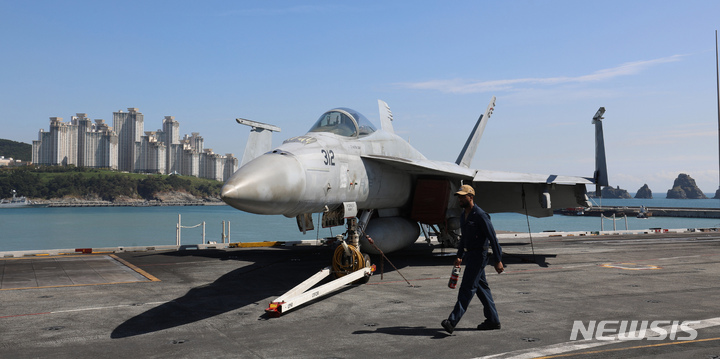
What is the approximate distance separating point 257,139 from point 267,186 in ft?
14.8

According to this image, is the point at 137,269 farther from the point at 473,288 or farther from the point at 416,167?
the point at 473,288

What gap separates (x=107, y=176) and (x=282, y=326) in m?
213

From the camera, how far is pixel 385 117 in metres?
16.5

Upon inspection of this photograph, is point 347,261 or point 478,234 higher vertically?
point 478,234

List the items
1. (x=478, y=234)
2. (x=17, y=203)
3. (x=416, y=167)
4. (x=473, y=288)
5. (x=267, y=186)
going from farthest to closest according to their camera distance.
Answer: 1. (x=17, y=203)
2. (x=416, y=167)
3. (x=267, y=186)
4. (x=478, y=234)
5. (x=473, y=288)

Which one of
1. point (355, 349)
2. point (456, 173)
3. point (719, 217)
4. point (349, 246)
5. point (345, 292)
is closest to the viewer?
point (355, 349)

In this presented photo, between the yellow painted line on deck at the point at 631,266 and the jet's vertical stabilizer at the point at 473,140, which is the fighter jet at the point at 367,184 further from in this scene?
the jet's vertical stabilizer at the point at 473,140

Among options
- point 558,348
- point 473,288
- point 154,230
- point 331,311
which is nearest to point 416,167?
point 331,311

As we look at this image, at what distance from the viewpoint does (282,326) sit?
6656 millimetres

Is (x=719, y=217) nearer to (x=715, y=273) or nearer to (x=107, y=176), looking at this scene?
(x=715, y=273)

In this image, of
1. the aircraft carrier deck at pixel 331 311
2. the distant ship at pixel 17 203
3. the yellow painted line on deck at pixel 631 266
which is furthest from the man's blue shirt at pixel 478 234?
the distant ship at pixel 17 203

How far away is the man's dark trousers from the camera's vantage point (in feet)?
20.2

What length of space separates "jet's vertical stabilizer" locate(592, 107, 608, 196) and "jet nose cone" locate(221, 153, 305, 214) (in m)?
10.7

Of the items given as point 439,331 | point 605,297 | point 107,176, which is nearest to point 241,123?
point 439,331
